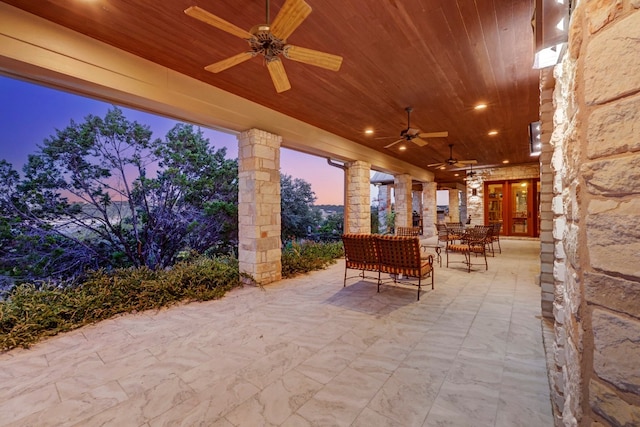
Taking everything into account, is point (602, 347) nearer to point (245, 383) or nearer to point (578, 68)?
point (578, 68)

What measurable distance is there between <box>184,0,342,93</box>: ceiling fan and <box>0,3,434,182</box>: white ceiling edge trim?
1236mm

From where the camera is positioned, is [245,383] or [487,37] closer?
[245,383]

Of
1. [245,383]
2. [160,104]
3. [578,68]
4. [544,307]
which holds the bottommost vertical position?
[245,383]

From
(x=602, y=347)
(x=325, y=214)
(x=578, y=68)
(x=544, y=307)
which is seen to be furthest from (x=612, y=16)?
(x=325, y=214)

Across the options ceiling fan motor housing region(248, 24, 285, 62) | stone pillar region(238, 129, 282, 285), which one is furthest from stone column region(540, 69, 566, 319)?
stone pillar region(238, 129, 282, 285)

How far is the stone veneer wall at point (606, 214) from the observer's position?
2.45ft

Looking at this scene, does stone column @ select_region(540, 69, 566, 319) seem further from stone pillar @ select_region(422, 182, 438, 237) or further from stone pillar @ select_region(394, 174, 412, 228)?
stone pillar @ select_region(422, 182, 438, 237)

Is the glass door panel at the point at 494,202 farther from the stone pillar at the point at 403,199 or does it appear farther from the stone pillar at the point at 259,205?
the stone pillar at the point at 259,205

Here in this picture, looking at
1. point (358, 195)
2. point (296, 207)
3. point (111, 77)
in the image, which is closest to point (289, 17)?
point (111, 77)

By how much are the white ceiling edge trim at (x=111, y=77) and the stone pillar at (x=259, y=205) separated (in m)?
0.29

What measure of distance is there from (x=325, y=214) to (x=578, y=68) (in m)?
9.78

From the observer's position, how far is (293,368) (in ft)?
6.99

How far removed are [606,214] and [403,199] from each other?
927cm

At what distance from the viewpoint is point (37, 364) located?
223 cm
